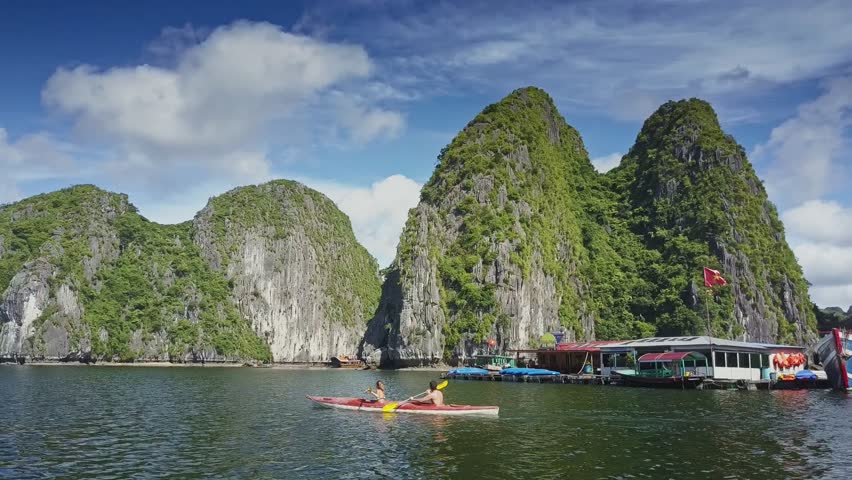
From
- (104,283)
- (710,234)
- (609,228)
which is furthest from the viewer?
(104,283)

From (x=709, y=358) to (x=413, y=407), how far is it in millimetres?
45841

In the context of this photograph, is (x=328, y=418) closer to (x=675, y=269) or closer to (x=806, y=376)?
(x=806, y=376)

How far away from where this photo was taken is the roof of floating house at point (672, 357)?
68438 mm

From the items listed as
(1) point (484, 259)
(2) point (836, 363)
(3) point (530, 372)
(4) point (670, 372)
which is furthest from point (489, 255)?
(2) point (836, 363)

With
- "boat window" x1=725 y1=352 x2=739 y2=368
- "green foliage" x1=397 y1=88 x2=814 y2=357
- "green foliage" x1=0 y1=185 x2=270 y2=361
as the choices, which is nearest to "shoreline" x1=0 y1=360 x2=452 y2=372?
"green foliage" x1=0 y1=185 x2=270 y2=361

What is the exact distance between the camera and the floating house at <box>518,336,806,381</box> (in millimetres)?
70750

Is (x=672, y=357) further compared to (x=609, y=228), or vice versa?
(x=609, y=228)

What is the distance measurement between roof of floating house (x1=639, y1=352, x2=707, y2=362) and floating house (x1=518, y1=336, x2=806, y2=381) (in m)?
0.11

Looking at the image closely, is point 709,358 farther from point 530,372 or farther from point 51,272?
point 51,272

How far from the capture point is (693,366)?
235 feet

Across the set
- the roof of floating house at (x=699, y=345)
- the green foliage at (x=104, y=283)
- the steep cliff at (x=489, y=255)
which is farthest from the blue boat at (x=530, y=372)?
the green foliage at (x=104, y=283)

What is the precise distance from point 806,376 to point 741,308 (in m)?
74.5

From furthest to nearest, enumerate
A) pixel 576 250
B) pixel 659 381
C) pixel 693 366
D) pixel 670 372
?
pixel 576 250, pixel 693 366, pixel 670 372, pixel 659 381

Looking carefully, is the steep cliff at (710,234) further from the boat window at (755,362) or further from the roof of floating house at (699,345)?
the boat window at (755,362)
